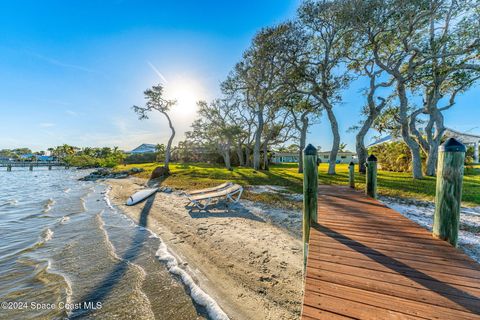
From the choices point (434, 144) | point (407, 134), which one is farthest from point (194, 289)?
point (434, 144)

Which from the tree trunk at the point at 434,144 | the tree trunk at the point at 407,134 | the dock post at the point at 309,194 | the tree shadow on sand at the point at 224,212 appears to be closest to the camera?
the dock post at the point at 309,194

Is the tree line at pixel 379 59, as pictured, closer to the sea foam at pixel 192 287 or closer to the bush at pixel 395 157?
the bush at pixel 395 157

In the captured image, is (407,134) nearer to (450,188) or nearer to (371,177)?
(371,177)

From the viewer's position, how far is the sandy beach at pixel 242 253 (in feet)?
9.88

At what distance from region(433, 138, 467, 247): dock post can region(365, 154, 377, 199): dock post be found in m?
3.19

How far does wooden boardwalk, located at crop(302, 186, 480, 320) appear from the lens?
1.70m

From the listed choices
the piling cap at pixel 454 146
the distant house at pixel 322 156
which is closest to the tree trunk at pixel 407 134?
the piling cap at pixel 454 146

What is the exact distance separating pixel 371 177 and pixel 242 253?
4714 millimetres

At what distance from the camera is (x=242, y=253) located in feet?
14.5

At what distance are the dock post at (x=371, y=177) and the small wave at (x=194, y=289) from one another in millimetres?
5670

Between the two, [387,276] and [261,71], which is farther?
[261,71]

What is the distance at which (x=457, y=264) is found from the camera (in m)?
2.29

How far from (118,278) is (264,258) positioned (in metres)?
2.94

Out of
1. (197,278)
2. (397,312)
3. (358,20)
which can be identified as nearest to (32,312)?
(197,278)
